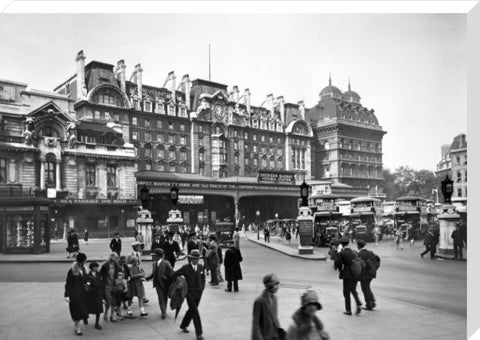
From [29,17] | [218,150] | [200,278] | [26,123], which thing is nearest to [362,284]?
[200,278]

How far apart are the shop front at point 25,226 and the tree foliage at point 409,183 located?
7.73 m

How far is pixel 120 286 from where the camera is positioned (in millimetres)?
6574

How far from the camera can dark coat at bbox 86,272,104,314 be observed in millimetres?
6152

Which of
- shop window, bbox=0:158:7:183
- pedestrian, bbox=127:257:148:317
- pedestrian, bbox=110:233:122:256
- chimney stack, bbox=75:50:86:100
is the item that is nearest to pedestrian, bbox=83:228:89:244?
pedestrian, bbox=110:233:122:256

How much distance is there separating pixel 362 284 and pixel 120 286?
3993 millimetres

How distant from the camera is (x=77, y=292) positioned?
6.00 metres

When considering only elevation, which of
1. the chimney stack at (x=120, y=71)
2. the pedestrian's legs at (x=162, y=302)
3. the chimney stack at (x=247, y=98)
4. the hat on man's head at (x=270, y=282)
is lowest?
the pedestrian's legs at (x=162, y=302)

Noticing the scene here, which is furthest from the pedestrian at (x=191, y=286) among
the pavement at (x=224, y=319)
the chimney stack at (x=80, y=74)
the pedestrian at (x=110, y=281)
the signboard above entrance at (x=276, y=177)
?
the chimney stack at (x=80, y=74)

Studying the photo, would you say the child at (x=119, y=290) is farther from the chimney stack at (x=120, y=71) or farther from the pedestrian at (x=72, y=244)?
the chimney stack at (x=120, y=71)

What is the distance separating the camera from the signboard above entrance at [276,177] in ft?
33.5

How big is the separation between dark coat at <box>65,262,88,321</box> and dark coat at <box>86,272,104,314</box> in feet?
0.24

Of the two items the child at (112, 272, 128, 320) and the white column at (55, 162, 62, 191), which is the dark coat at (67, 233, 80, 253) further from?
the child at (112, 272, 128, 320)

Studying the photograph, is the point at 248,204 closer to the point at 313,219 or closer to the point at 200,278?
the point at 313,219

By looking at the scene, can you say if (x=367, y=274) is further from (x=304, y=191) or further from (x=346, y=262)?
(x=304, y=191)
